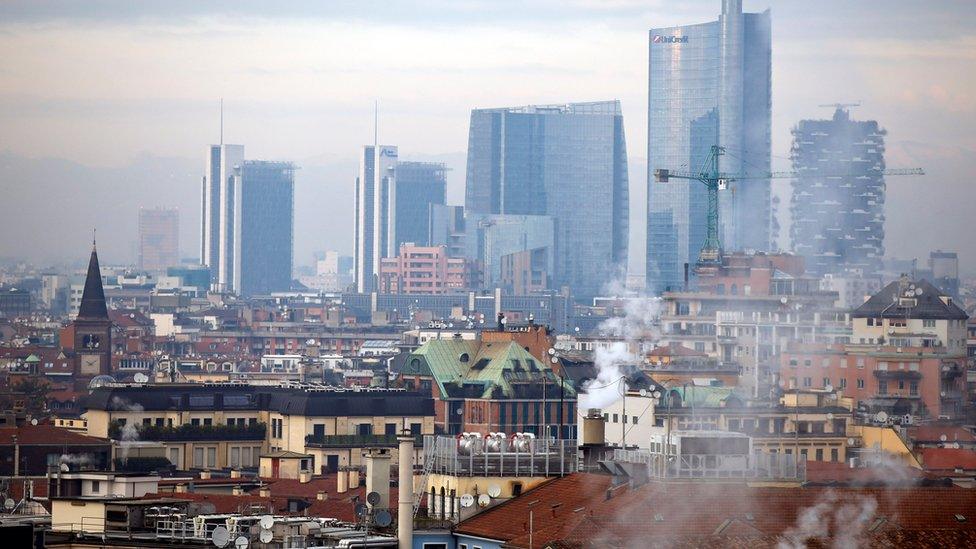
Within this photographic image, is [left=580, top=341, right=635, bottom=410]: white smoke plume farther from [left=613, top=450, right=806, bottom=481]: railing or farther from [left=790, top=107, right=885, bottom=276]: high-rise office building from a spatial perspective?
[left=613, top=450, right=806, bottom=481]: railing

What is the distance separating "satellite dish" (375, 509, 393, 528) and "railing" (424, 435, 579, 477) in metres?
3.74

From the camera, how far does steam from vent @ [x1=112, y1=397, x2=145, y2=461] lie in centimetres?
13138

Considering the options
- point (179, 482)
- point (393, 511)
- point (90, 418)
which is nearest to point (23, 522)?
point (393, 511)

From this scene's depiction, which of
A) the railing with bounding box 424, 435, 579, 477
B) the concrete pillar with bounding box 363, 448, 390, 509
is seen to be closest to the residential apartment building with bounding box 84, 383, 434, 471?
the railing with bounding box 424, 435, 579, 477

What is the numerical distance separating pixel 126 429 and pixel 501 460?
6894cm

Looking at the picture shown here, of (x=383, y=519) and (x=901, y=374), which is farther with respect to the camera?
(x=901, y=374)

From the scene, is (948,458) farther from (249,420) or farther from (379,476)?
(249,420)

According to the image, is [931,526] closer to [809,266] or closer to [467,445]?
[467,445]

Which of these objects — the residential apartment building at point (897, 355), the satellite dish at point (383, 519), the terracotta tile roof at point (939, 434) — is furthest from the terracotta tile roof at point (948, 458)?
the satellite dish at point (383, 519)

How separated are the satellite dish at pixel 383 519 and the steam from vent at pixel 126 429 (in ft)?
186

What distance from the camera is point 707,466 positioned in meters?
77.9

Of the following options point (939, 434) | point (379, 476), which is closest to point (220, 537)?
point (379, 476)

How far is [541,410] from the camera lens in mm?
161125

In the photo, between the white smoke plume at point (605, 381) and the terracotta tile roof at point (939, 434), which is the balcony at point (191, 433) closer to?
the white smoke plume at point (605, 381)
